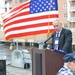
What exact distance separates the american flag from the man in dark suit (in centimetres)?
301

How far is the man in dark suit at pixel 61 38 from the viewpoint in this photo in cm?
557

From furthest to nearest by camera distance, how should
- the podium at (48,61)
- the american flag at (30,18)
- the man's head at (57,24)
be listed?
the american flag at (30,18)
the man's head at (57,24)
the podium at (48,61)

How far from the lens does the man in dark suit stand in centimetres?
557

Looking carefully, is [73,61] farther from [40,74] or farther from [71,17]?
[71,17]

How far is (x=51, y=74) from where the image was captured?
518cm

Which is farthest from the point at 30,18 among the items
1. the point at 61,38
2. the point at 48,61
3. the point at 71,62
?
the point at 71,62

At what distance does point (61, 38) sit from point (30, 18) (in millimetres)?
3683

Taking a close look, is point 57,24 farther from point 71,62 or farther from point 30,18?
point 30,18

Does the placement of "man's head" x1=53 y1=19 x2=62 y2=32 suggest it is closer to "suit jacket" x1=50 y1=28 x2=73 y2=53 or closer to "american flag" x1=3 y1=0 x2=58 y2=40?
"suit jacket" x1=50 y1=28 x2=73 y2=53

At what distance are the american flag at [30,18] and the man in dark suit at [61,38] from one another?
3.01 meters

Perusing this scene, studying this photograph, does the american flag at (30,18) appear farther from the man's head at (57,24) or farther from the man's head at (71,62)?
the man's head at (71,62)

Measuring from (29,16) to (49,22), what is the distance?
74 centimetres

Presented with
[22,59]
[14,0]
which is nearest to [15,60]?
[22,59]

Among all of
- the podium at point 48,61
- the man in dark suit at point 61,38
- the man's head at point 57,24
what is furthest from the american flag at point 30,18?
the podium at point 48,61
